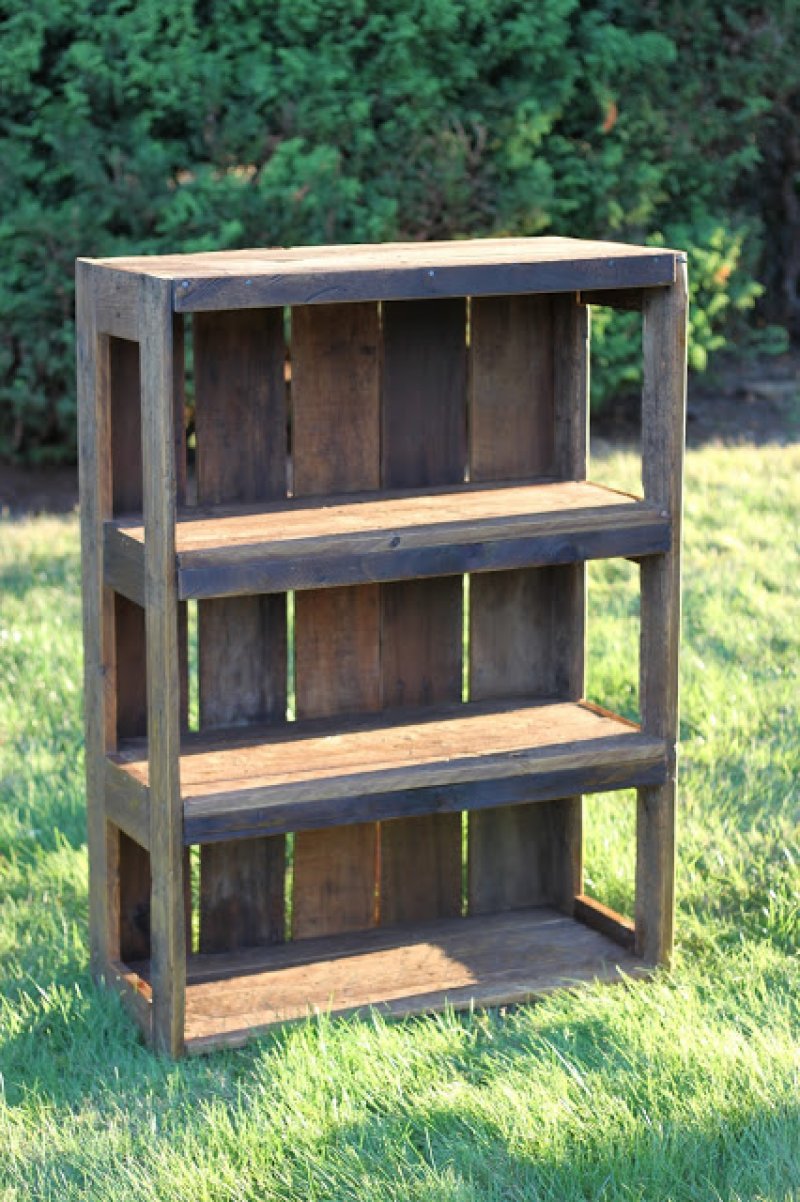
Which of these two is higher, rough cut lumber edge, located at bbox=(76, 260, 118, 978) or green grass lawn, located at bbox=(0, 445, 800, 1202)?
rough cut lumber edge, located at bbox=(76, 260, 118, 978)

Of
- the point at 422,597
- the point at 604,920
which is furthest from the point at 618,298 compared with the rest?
the point at 604,920

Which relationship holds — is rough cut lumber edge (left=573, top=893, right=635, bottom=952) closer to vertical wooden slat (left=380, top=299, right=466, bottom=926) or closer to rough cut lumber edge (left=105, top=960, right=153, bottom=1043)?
vertical wooden slat (left=380, top=299, right=466, bottom=926)

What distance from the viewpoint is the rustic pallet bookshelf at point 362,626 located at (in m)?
3.83

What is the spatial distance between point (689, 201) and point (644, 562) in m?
5.89

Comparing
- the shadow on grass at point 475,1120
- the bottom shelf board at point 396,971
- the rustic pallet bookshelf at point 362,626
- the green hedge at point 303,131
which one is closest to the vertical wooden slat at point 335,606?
the rustic pallet bookshelf at point 362,626

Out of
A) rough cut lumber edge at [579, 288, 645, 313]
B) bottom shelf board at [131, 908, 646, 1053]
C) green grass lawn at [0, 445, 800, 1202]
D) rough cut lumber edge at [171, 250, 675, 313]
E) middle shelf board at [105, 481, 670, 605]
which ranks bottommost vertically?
bottom shelf board at [131, 908, 646, 1053]

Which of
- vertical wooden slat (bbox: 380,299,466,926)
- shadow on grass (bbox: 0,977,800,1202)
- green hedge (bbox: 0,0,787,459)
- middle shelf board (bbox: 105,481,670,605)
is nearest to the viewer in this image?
shadow on grass (bbox: 0,977,800,1202)

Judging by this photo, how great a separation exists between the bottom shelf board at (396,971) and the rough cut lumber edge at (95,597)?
18cm

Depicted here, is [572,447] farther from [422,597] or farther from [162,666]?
[162,666]

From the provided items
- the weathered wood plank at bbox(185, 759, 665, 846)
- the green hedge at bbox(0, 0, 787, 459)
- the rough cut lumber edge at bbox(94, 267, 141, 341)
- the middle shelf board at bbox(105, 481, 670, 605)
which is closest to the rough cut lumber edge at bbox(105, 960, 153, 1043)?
the weathered wood plank at bbox(185, 759, 665, 846)

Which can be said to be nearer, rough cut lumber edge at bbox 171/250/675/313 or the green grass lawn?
the green grass lawn

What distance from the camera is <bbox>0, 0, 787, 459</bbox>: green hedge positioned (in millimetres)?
8258

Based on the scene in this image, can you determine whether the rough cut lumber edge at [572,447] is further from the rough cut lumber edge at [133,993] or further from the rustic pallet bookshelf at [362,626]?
the rough cut lumber edge at [133,993]

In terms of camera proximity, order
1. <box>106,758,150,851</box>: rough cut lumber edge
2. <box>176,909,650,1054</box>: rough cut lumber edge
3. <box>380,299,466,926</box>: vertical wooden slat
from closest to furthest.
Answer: <box>106,758,150,851</box>: rough cut lumber edge, <box>176,909,650,1054</box>: rough cut lumber edge, <box>380,299,466,926</box>: vertical wooden slat
